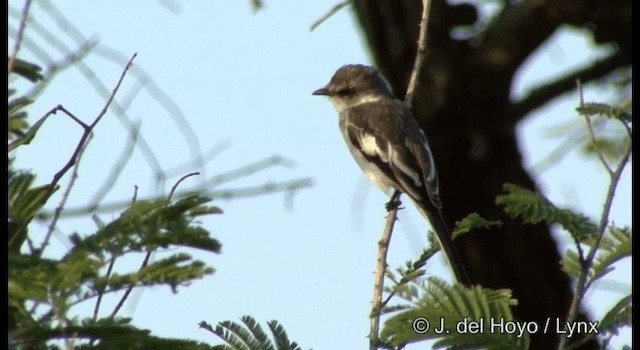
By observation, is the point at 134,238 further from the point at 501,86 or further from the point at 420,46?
the point at 501,86

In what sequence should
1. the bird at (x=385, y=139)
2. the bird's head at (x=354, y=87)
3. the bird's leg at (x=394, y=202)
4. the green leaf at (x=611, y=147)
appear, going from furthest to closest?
the bird's head at (x=354, y=87) < the green leaf at (x=611, y=147) < the bird at (x=385, y=139) < the bird's leg at (x=394, y=202)

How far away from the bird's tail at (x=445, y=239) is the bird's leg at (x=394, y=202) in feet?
0.46

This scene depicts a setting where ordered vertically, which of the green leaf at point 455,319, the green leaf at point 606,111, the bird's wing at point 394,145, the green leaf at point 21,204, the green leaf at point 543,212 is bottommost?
the green leaf at point 455,319

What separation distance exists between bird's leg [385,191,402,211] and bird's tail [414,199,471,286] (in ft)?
0.46

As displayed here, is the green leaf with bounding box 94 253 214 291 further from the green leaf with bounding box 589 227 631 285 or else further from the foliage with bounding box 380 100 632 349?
the green leaf with bounding box 589 227 631 285

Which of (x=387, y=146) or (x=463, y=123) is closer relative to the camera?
(x=387, y=146)

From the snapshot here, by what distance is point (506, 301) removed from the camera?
458 centimetres

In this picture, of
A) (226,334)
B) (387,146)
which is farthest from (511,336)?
(387,146)

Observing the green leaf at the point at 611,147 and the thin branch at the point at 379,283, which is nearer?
the thin branch at the point at 379,283

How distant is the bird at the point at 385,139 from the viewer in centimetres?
777

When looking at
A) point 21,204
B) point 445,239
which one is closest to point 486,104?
point 445,239

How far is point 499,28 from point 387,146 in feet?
9.00

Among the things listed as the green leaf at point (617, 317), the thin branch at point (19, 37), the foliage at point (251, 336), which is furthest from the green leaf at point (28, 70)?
the green leaf at point (617, 317)

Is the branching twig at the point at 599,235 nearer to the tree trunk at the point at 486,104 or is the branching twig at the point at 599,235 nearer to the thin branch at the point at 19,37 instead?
the thin branch at the point at 19,37
